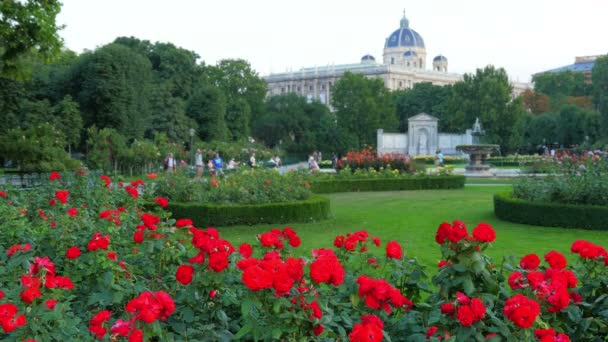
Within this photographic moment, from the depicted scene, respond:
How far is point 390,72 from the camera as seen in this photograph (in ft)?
365

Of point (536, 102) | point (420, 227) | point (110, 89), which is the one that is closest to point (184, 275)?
point (420, 227)

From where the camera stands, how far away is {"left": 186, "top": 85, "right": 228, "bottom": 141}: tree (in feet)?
153

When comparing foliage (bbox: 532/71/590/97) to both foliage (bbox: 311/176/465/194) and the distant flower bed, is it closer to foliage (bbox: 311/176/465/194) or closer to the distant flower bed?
foliage (bbox: 311/176/465/194)

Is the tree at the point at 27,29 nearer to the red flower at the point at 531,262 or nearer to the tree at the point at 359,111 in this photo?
the red flower at the point at 531,262

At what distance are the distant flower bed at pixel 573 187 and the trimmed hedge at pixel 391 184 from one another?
7.57 m

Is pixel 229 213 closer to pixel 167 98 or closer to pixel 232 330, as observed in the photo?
pixel 232 330

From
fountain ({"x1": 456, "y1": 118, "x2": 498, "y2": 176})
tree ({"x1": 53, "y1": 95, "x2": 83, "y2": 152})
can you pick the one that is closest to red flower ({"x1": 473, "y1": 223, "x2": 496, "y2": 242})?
fountain ({"x1": 456, "y1": 118, "x2": 498, "y2": 176})

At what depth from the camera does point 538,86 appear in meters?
85.4

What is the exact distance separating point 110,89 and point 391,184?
70.0 feet

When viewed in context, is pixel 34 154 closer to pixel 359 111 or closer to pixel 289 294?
pixel 289 294

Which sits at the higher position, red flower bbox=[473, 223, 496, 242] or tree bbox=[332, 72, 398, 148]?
tree bbox=[332, 72, 398, 148]

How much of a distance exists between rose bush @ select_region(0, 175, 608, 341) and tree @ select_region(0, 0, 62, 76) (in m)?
12.5

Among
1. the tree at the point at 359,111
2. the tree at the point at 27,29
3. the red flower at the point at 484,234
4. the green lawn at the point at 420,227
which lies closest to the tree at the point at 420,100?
the tree at the point at 359,111

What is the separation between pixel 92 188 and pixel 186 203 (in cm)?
329
